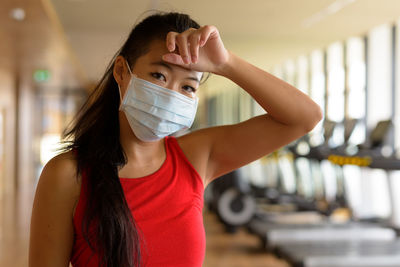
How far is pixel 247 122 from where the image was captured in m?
1.34

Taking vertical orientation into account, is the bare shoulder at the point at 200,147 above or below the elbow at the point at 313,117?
below

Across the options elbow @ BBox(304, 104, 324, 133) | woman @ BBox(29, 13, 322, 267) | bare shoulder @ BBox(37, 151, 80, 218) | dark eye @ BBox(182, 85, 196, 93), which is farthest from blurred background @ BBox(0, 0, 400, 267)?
bare shoulder @ BBox(37, 151, 80, 218)

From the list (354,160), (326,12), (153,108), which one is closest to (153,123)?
(153,108)

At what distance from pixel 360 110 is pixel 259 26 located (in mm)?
2899

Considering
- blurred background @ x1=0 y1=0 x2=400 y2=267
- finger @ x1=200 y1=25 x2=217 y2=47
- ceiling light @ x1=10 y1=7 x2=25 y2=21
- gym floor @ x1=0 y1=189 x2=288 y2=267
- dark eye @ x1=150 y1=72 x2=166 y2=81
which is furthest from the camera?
gym floor @ x1=0 y1=189 x2=288 y2=267

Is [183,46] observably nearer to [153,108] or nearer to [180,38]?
[180,38]

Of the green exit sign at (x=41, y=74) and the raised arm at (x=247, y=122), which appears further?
the green exit sign at (x=41, y=74)

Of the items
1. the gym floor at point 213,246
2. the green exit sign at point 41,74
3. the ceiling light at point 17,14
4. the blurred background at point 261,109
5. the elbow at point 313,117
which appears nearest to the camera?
the elbow at point 313,117

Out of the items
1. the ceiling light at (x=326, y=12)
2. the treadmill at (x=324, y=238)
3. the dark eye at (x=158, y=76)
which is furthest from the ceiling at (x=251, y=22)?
the dark eye at (x=158, y=76)

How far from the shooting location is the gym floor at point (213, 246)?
17.0 feet

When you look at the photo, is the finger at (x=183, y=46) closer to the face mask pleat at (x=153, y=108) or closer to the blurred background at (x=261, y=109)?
the face mask pleat at (x=153, y=108)

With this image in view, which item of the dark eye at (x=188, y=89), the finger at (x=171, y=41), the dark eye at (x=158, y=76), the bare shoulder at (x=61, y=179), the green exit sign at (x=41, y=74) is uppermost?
the green exit sign at (x=41, y=74)

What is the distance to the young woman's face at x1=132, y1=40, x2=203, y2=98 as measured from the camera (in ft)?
3.81

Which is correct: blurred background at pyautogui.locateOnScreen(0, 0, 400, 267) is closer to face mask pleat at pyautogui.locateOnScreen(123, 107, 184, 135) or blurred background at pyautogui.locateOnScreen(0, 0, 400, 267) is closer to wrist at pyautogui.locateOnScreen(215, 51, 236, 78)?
wrist at pyautogui.locateOnScreen(215, 51, 236, 78)
